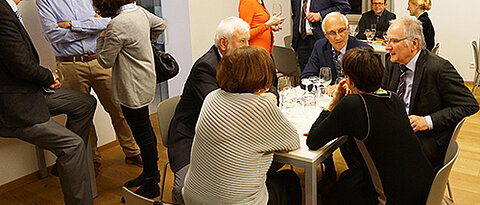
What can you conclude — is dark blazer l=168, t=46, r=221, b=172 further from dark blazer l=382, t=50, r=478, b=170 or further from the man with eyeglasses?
dark blazer l=382, t=50, r=478, b=170

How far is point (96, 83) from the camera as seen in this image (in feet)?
11.3

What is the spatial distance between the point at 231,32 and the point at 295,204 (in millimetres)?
1081

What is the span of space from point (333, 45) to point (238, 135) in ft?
5.72

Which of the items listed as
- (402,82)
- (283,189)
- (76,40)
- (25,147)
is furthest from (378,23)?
(25,147)

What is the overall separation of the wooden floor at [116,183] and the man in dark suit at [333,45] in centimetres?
88

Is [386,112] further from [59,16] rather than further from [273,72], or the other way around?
[59,16]

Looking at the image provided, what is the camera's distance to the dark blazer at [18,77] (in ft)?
7.54

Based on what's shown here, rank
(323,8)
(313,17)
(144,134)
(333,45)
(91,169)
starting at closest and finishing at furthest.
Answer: (144,134) < (91,169) < (333,45) < (313,17) < (323,8)

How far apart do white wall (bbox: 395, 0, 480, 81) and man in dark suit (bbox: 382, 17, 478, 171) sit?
14.3ft

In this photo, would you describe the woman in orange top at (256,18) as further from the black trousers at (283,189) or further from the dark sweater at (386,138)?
the dark sweater at (386,138)

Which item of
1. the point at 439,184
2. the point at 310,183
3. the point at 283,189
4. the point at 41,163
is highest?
the point at 439,184

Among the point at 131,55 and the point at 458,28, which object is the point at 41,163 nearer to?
the point at 131,55

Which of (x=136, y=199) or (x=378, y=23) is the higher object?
(x=378, y=23)

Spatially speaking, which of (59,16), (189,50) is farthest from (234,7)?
(59,16)
